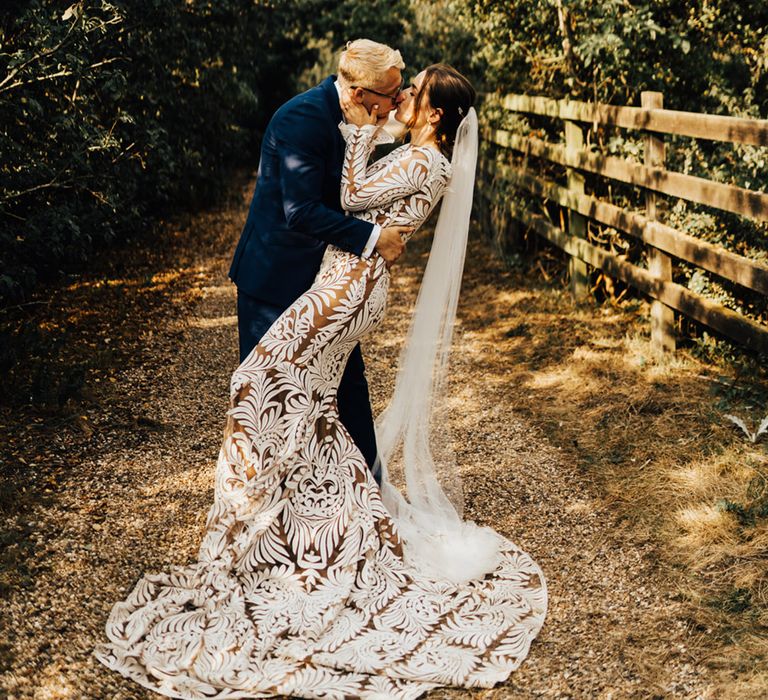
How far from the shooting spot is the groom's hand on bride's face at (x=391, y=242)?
10.5 ft

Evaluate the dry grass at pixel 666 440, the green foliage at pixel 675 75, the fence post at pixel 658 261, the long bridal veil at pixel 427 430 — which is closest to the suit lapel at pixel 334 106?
the long bridal veil at pixel 427 430

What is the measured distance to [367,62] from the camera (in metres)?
3.01

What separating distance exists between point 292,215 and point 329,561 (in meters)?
1.32

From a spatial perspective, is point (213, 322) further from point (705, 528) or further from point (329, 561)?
point (705, 528)

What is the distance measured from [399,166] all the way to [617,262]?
3.54m

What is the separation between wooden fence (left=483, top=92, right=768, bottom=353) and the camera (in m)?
4.63

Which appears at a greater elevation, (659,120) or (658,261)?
(659,120)

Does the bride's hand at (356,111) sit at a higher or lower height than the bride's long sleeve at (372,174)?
higher

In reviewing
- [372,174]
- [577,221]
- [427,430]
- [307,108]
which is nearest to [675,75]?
[577,221]

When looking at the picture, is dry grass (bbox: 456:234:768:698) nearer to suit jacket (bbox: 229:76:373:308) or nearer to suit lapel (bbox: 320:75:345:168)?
suit jacket (bbox: 229:76:373:308)

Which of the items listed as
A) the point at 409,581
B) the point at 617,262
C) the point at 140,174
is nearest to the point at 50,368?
the point at 140,174

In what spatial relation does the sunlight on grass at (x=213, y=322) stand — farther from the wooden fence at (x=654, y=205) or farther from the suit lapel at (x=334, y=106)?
the suit lapel at (x=334, y=106)

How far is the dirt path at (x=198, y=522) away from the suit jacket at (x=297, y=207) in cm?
132

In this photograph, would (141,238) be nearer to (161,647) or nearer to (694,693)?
(161,647)
